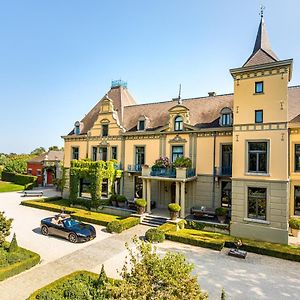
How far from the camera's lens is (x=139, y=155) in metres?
24.2

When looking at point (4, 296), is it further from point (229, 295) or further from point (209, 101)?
point (209, 101)

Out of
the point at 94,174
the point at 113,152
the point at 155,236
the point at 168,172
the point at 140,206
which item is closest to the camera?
the point at 155,236

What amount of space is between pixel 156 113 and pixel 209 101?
18.7 feet

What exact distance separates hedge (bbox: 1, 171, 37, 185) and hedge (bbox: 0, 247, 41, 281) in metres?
32.8

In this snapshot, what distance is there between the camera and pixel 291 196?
1866 cm

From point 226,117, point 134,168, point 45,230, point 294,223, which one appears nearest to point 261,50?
point 226,117

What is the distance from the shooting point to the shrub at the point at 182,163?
804 inches

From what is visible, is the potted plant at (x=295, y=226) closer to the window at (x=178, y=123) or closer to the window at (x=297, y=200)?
the window at (x=297, y=200)

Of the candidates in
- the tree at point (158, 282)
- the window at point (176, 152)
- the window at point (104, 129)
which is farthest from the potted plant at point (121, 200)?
the tree at point (158, 282)

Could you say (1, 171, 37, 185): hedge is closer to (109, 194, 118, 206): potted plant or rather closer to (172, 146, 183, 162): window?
(109, 194, 118, 206): potted plant

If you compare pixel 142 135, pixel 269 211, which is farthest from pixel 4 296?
pixel 142 135

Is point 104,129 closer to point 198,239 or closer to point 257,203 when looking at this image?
point 198,239

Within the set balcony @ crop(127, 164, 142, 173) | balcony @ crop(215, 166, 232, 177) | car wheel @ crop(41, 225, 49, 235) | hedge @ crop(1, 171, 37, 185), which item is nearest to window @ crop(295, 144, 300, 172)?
balcony @ crop(215, 166, 232, 177)

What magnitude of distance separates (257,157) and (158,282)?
1337cm
